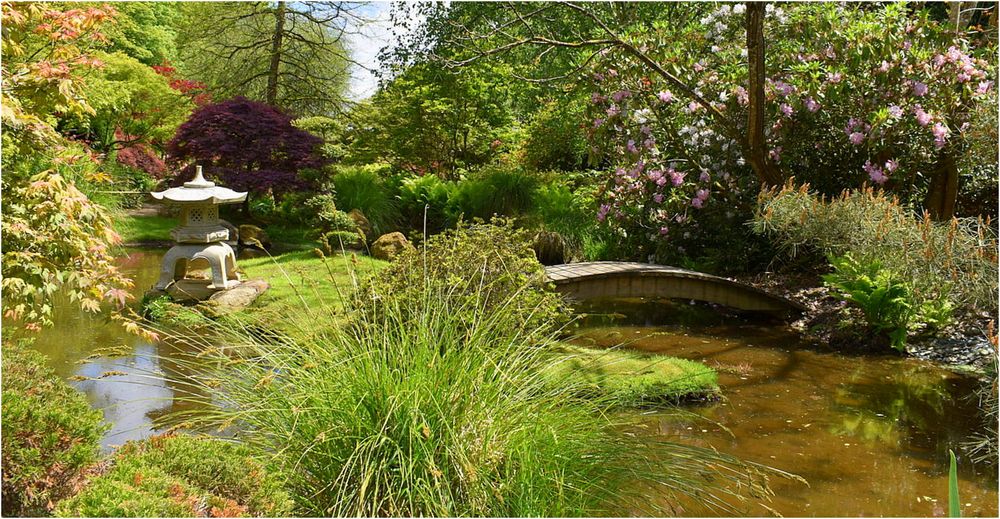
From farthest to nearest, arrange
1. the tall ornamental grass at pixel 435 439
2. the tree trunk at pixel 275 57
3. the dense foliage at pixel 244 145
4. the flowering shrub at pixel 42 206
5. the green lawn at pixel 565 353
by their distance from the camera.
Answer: the tree trunk at pixel 275 57 < the dense foliage at pixel 244 145 < the flowering shrub at pixel 42 206 < the green lawn at pixel 565 353 < the tall ornamental grass at pixel 435 439

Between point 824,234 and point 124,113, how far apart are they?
1440 centimetres

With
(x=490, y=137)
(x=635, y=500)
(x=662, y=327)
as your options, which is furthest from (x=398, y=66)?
(x=635, y=500)

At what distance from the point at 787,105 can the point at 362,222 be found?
19.6 ft

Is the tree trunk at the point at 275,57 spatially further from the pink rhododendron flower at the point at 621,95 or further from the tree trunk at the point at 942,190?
the tree trunk at the point at 942,190

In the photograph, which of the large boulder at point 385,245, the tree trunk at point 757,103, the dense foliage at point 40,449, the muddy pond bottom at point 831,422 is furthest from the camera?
the large boulder at point 385,245

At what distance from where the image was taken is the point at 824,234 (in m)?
7.25

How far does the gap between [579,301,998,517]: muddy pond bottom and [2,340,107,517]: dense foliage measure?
2058mm

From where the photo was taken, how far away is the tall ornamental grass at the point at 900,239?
595 cm

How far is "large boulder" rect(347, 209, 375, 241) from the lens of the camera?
11.8 m

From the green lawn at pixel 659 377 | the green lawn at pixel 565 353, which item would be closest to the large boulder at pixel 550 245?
the green lawn at pixel 565 353

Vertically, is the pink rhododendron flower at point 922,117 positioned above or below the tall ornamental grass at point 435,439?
above

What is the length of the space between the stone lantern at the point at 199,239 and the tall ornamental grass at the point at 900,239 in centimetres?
525

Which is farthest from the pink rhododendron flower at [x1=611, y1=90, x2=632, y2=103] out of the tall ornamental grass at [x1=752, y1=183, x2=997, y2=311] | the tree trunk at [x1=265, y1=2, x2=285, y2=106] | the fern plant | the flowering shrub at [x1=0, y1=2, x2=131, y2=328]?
the tree trunk at [x1=265, y1=2, x2=285, y2=106]

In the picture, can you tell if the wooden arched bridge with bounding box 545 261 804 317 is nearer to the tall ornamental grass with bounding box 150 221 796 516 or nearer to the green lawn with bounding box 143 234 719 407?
the green lawn with bounding box 143 234 719 407
